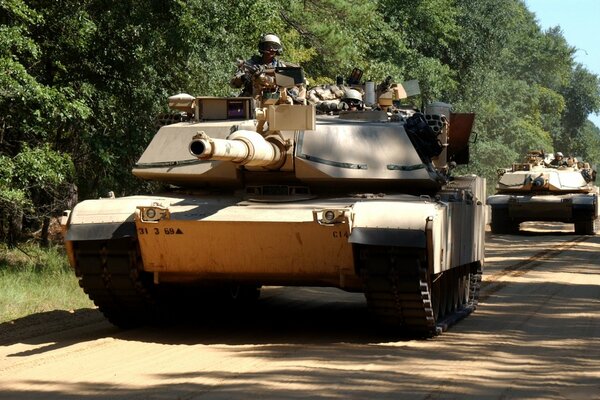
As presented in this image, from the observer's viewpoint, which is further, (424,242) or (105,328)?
(105,328)

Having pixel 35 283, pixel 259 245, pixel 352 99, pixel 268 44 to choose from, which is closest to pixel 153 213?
pixel 259 245

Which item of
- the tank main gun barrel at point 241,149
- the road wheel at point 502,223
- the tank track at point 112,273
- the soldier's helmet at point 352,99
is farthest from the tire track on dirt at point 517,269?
the tank track at point 112,273

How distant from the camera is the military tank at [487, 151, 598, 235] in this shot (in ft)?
94.6

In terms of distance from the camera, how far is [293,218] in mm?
10039

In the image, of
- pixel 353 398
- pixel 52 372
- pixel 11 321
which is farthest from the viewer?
pixel 11 321

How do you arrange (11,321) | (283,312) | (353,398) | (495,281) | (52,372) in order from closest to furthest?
1. (353,398)
2. (52,372)
3. (11,321)
4. (283,312)
5. (495,281)

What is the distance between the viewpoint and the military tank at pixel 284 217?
387 inches

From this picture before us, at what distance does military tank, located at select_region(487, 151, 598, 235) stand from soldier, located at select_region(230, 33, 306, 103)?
1734 centimetres

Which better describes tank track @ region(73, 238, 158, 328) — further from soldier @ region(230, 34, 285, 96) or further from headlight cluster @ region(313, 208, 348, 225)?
soldier @ region(230, 34, 285, 96)

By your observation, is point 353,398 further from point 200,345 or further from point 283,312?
point 283,312

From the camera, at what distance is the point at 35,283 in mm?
14789

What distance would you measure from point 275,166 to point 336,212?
119 cm

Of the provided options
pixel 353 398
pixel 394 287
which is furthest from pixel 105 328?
pixel 353 398

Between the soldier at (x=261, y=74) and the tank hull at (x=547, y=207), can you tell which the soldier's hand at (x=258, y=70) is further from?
the tank hull at (x=547, y=207)
